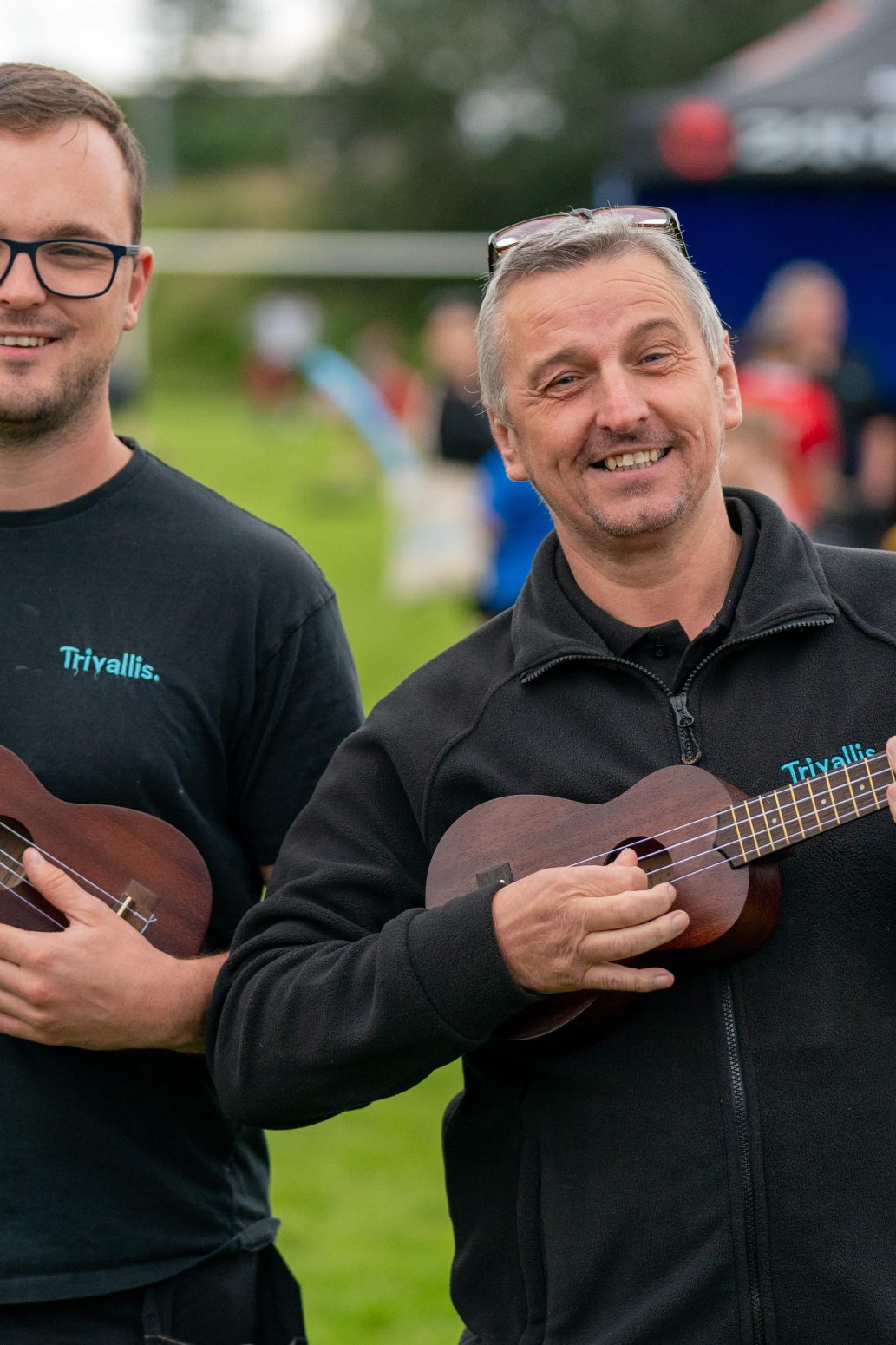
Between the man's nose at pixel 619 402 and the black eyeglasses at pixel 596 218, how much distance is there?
25cm

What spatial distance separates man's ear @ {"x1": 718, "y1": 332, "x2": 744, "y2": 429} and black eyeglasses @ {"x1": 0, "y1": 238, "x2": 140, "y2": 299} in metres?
0.91

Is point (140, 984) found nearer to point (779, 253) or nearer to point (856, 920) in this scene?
point (856, 920)

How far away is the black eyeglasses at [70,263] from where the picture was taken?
8.26 ft

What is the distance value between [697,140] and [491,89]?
44.6 metres

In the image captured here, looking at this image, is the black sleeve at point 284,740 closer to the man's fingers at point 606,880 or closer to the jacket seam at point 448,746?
the jacket seam at point 448,746

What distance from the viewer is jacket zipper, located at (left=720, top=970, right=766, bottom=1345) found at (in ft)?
6.70

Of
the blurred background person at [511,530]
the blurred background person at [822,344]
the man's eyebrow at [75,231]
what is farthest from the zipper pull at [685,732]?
the blurred background person at [822,344]

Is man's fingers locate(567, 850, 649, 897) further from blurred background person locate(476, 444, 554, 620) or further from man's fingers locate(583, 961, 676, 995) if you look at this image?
blurred background person locate(476, 444, 554, 620)

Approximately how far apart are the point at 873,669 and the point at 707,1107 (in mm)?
586

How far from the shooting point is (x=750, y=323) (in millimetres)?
11320

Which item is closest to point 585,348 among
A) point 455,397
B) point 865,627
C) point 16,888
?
point 865,627

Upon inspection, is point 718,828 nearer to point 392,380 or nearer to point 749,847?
point 749,847

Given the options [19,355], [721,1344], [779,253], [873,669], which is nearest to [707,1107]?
[721,1344]

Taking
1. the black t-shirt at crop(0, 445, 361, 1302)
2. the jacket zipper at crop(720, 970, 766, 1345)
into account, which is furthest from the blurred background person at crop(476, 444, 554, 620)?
the jacket zipper at crop(720, 970, 766, 1345)
